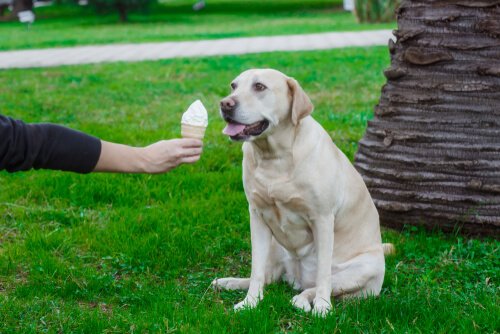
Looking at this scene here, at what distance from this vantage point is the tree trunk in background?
5.05 m

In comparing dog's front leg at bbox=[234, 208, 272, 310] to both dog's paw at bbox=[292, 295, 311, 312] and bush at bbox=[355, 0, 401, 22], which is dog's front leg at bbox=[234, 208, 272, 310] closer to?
dog's paw at bbox=[292, 295, 311, 312]

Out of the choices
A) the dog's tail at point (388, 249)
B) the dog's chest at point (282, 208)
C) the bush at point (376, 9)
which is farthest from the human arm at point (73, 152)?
the bush at point (376, 9)

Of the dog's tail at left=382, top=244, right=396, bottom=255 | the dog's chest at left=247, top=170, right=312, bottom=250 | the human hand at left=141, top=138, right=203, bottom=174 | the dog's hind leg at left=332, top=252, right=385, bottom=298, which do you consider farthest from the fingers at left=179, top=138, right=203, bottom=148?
the dog's tail at left=382, top=244, right=396, bottom=255

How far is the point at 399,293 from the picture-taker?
4230 millimetres

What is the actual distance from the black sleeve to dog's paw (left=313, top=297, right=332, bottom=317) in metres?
1.43

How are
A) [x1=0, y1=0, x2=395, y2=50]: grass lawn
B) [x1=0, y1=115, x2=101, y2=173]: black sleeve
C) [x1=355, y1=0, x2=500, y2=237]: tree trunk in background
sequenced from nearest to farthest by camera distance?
[x1=0, y1=115, x2=101, y2=173]: black sleeve → [x1=355, y1=0, x2=500, y2=237]: tree trunk in background → [x1=0, y1=0, x2=395, y2=50]: grass lawn

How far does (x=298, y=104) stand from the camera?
397 cm

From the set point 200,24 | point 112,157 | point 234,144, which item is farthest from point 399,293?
point 200,24

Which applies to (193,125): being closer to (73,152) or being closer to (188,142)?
(188,142)

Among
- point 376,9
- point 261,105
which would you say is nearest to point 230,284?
point 261,105

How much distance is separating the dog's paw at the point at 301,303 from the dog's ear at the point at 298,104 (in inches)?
38.1

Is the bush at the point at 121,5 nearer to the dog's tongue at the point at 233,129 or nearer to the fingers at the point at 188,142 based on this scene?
the dog's tongue at the point at 233,129

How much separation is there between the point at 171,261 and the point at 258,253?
0.81 metres

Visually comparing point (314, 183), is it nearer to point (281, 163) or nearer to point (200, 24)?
point (281, 163)
